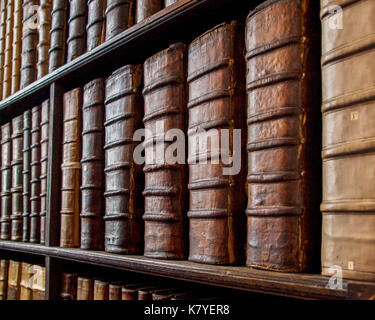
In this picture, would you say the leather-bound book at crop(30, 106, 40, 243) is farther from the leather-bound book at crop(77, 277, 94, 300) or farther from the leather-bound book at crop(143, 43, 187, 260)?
the leather-bound book at crop(143, 43, 187, 260)

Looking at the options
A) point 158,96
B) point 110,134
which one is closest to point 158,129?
point 158,96

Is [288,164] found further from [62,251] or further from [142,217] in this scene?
[62,251]

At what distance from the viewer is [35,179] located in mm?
1413

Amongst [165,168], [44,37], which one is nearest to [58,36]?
[44,37]

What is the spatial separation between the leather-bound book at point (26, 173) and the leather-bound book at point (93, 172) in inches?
14.6

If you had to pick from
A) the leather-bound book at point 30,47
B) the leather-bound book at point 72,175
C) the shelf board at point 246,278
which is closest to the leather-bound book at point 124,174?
the shelf board at point 246,278

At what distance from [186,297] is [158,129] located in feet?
1.20

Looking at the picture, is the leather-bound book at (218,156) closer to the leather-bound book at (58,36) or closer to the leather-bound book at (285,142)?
the leather-bound book at (285,142)

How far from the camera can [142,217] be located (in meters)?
0.97

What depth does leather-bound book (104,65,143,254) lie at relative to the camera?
103 centimetres

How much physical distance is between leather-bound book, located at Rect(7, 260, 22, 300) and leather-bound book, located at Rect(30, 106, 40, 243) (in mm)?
148

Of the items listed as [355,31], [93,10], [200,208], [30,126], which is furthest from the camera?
[30,126]

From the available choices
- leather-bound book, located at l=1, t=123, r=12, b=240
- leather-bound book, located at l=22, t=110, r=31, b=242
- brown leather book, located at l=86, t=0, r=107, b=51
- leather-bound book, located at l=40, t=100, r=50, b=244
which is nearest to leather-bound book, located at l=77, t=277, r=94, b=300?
leather-bound book, located at l=40, t=100, r=50, b=244

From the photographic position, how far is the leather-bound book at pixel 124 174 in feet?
3.36
